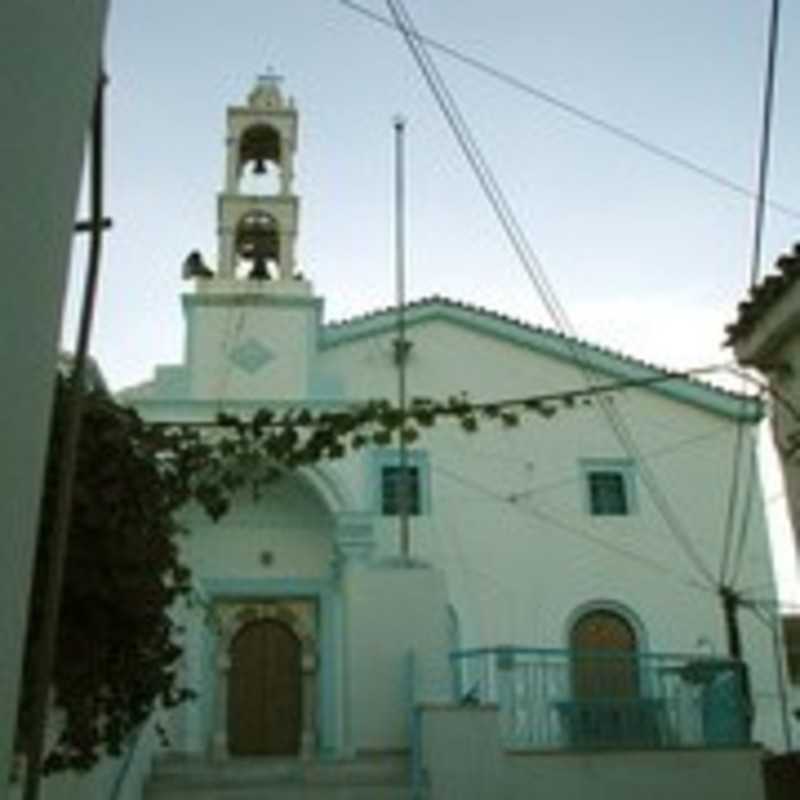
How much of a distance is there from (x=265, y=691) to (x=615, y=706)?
5.95 meters

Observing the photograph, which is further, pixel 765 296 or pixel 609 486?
pixel 609 486

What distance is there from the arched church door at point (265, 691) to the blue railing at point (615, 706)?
410cm

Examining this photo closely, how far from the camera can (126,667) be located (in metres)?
5.80

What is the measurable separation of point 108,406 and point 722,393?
50.7 feet

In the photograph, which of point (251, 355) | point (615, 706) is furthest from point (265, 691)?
point (615, 706)

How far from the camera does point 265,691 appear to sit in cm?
1736

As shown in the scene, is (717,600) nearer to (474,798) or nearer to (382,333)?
(382,333)

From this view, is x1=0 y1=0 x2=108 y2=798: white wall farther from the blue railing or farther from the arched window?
the arched window

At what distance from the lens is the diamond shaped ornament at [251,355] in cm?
1878

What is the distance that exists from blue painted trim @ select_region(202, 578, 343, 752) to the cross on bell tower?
4778 millimetres

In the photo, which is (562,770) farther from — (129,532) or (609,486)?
(609,486)

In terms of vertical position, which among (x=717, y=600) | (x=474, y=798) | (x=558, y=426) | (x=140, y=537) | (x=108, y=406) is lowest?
(x=474, y=798)

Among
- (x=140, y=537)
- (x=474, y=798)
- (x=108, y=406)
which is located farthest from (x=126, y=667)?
(x=474, y=798)

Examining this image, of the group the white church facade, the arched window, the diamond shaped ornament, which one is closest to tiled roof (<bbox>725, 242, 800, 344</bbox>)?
the arched window
